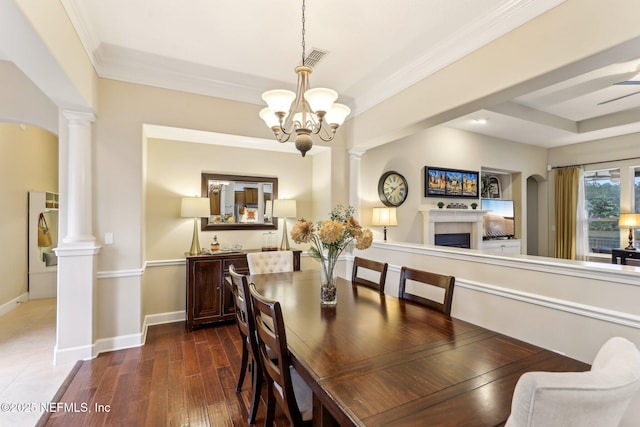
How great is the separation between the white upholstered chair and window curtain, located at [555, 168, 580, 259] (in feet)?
21.0

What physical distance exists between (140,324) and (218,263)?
1.02 meters

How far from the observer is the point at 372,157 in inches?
189

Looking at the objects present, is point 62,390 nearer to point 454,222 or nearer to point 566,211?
point 454,222

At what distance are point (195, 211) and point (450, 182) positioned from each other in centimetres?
441

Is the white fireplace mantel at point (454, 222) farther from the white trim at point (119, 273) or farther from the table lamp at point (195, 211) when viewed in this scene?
the white trim at point (119, 273)

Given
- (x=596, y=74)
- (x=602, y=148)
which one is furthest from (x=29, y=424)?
(x=602, y=148)

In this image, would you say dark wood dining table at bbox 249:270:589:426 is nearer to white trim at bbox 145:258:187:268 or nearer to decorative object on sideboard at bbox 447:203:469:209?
white trim at bbox 145:258:187:268

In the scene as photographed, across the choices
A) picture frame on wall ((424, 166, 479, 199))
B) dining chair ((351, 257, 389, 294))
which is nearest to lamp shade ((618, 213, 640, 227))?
picture frame on wall ((424, 166, 479, 199))

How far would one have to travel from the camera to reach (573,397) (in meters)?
0.65

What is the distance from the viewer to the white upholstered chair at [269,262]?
3.09 m

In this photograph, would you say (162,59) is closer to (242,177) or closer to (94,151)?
(94,151)

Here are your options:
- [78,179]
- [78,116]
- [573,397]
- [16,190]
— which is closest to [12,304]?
[16,190]

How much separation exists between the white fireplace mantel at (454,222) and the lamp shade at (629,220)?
2.24 metres

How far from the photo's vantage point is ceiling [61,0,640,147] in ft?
7.47
